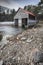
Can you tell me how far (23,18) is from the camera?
2.47 meters

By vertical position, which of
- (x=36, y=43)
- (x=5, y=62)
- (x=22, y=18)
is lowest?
(x=5, y=62)

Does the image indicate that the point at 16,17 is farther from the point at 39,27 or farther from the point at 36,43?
the point at 36,43

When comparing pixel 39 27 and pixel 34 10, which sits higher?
pixel 34 10

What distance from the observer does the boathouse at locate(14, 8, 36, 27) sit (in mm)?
2439

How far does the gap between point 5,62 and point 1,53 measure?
0.22 metres

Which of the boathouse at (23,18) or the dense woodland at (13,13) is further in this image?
the dense woodland at (13,13)

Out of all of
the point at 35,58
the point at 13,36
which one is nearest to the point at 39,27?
the point at 13,36

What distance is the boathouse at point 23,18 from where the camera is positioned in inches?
96.0

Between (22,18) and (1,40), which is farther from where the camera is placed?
(22,18)

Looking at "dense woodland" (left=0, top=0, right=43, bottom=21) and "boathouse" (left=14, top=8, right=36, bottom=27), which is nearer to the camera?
"boathouse" (left=14, top=8, right=36, bottom=27)

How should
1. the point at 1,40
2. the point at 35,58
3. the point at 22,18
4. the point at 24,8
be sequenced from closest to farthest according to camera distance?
the point at 35,58 → the point at 1,40 → the point at 22,18 → the point at 24,8

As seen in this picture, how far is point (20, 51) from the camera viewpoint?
1811 mm

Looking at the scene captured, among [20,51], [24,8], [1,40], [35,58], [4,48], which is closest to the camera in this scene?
[35,58]

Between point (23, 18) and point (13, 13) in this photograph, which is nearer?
point (23, 18)
